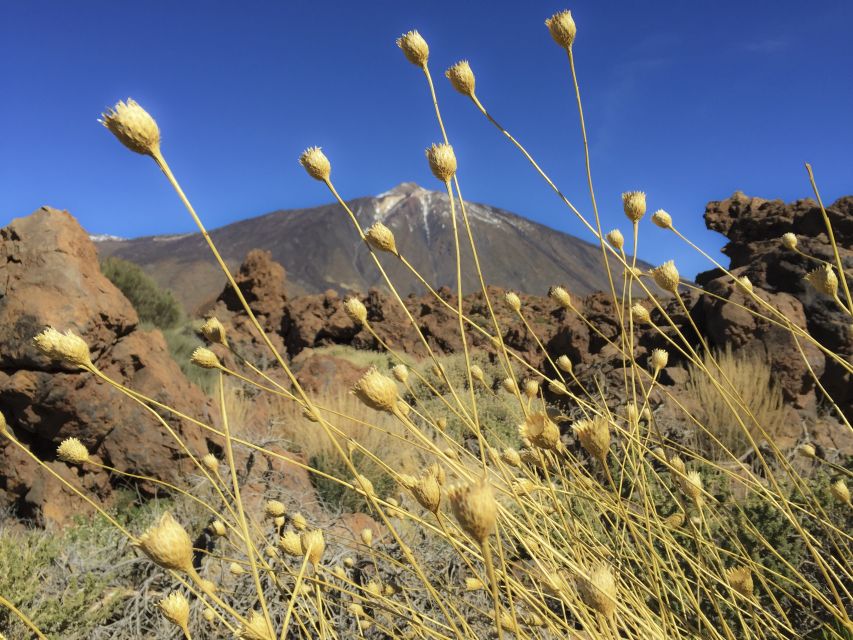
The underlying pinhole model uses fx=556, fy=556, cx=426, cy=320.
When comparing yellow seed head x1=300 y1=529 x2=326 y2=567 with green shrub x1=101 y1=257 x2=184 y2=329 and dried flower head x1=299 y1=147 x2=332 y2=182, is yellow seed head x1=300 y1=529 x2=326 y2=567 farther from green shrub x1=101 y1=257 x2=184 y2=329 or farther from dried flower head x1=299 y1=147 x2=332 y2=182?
green shrub x1=101 y1=257 x2=184 y2=329

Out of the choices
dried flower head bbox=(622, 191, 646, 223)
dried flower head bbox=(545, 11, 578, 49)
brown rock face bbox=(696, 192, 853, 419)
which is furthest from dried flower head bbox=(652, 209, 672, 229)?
brown rock face bbox=(696, 192, 853, 419)

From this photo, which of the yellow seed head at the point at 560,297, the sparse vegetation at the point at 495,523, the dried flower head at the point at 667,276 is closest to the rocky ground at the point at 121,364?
the sparse vegetation at the point at 495,523

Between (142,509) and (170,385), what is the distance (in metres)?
0.95

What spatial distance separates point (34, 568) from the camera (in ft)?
8.54

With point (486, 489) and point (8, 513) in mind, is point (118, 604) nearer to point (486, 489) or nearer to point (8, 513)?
point (8, 513)

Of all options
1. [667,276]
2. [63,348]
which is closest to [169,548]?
[63,348]

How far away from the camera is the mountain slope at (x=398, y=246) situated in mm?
87125

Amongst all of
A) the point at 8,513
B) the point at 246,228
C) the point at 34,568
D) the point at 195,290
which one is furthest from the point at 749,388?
the point at 246,228

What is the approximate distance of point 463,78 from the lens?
1.25 metres

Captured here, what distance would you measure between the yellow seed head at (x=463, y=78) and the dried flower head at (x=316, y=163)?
0.36 m

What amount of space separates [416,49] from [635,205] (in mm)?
635

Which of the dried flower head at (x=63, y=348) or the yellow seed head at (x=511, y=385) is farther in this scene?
the yellow seed head at (x=511, y=385)

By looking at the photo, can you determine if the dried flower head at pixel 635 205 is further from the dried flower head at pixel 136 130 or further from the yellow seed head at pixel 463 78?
the dried flower head at pixel 136 130

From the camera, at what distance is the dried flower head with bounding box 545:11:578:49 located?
1.30 meters
